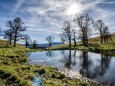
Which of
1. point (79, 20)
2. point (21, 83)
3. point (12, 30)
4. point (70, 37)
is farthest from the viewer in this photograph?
point (70, 37)

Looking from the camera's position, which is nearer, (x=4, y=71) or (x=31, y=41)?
(x=4, y=71)

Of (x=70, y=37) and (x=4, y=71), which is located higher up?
(x=70, y=37)

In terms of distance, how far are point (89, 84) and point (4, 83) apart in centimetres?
935

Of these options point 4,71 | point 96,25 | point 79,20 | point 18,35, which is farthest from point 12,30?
point 4,71

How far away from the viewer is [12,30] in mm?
89188

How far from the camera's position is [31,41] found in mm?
162125

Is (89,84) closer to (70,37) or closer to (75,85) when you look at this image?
(75,85)

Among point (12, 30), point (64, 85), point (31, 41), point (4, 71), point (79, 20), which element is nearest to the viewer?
point (64, 85)

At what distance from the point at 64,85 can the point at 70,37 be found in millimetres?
95087

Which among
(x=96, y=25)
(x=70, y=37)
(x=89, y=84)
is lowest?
(x=89, y=84)

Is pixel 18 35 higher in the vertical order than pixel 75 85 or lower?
higher

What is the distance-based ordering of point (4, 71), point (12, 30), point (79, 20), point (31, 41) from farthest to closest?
point (31, 41) < point (79, 20) < point (12, 30) < point (4, 71)

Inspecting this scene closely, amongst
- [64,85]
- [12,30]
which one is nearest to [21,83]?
[64,85]

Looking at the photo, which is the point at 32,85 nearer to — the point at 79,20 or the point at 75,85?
the point at 75,85
